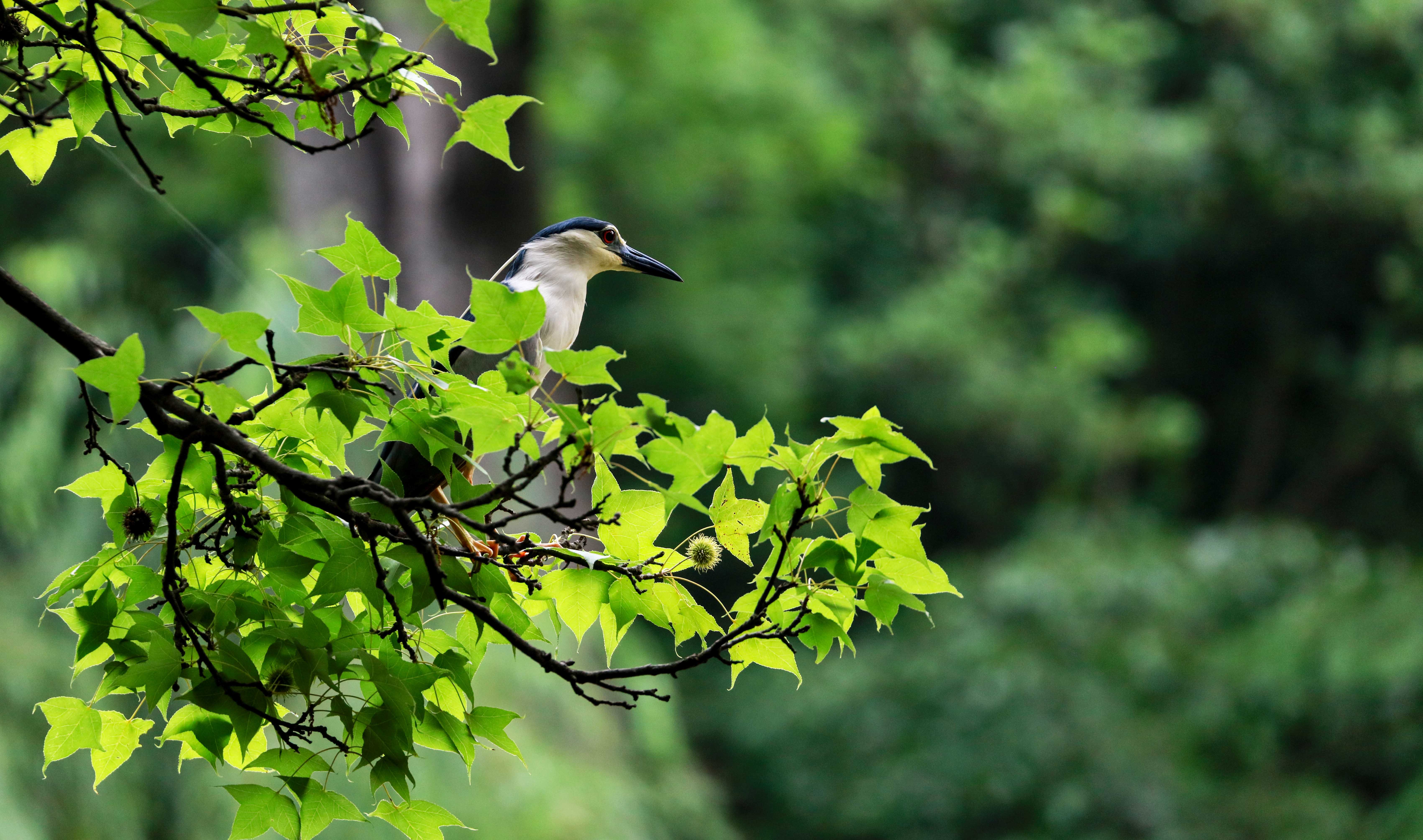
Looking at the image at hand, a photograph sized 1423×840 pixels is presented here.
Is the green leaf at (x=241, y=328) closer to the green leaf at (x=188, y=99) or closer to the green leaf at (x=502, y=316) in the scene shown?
the green leaf at (x=502, y=316)

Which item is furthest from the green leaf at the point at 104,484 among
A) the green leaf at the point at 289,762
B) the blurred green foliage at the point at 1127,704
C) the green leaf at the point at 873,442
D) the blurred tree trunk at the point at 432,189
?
the blurred green foliage at the point at 1127,704

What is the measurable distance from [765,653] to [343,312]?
46 cm

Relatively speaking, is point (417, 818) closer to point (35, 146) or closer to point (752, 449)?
point (752, 449)

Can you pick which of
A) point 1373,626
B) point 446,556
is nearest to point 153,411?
point 446,556

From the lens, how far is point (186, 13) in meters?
0.96

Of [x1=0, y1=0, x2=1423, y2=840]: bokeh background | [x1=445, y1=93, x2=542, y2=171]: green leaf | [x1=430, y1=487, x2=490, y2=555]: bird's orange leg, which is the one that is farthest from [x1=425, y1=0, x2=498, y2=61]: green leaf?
[x1=0, y1=0, x2=1423, y2=840]: bokeh background

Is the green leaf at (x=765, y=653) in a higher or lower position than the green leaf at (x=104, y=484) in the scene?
lower

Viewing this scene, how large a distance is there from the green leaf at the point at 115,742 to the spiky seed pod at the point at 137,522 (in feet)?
0.59

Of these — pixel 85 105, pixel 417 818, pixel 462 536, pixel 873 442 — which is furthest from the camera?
pixel 462 536

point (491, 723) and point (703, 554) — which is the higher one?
point (703, 554)

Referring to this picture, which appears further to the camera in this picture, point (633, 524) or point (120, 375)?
point (633, 524)

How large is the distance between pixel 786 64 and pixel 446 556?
21.5 ft

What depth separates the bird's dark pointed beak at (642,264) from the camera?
1852mm

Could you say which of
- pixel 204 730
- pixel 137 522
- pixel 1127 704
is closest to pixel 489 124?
pixel 137 522
